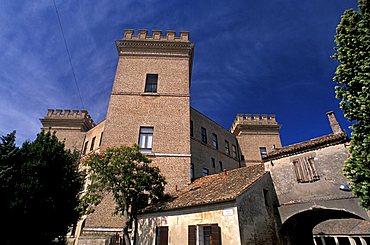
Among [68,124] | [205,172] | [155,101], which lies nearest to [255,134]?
[205,172]

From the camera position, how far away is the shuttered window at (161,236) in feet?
39.2

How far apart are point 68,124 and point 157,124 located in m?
Answer: 16.1

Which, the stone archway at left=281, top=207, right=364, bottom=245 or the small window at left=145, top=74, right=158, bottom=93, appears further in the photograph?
the small window at left=145, top=74, right=158, bottom=93

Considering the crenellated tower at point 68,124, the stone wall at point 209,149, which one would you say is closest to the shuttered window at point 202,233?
the stone wall at point 209,149

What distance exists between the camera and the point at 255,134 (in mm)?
32188

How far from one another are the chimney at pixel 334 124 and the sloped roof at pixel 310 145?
596mm

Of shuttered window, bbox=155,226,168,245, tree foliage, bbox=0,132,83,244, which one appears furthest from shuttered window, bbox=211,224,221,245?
tree foliage, bbox=0,132,83,244

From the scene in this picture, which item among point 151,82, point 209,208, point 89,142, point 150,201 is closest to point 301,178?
point 209,208

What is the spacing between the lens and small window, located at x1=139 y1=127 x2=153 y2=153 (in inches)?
747

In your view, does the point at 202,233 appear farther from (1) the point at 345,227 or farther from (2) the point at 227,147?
(1) the point at 345,227

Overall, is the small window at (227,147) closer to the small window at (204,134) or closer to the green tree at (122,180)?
the small window at (204,134)

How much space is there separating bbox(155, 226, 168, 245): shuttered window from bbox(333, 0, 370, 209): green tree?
9289 millimetres

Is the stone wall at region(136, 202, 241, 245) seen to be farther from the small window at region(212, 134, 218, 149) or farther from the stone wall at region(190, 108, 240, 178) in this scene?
the small window at region(212, 134, 218, 149)

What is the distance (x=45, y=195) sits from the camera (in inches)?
441
